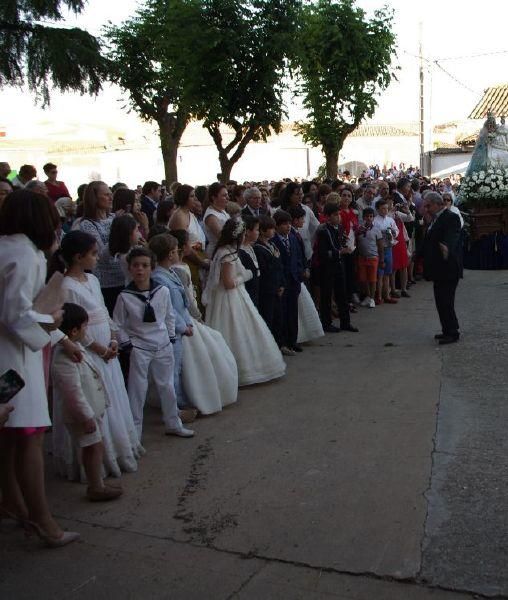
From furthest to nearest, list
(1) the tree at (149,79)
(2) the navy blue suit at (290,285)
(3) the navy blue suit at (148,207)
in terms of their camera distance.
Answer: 1. (1) the tree at (149,79)
2. (3) the navy blue suit at (148,207)
3. (2) the navy blue suit at (290,285)

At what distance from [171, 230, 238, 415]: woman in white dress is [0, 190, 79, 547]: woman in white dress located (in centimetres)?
244

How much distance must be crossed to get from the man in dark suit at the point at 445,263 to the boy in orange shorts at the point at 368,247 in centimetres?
241

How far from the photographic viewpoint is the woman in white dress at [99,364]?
475 centimetres

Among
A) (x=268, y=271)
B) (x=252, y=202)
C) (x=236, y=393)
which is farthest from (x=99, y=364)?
(x=252, y=202)

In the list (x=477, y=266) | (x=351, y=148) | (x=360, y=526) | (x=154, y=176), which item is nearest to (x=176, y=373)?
(x=360, y=526)

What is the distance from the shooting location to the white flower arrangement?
14.4 metres

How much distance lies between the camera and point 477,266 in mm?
15180

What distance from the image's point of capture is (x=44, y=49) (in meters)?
9.94

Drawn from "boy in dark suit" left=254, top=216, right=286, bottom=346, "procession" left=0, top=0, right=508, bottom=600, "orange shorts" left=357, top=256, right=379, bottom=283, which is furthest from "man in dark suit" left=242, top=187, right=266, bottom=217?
"orange shorts" left=357, top=256, right=379, bottom=283

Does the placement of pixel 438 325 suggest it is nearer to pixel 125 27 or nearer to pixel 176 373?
pixel 176 373

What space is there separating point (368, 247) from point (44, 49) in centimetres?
529

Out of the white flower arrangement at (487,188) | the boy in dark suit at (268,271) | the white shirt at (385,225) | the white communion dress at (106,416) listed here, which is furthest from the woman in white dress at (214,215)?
the white flower arrangement at (487,188)

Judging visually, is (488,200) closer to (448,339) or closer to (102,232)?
(448,339)

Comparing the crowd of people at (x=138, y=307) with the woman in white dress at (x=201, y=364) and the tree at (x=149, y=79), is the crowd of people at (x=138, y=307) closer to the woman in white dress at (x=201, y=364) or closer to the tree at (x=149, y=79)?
the woman in white dress at (x=201, y=364)
